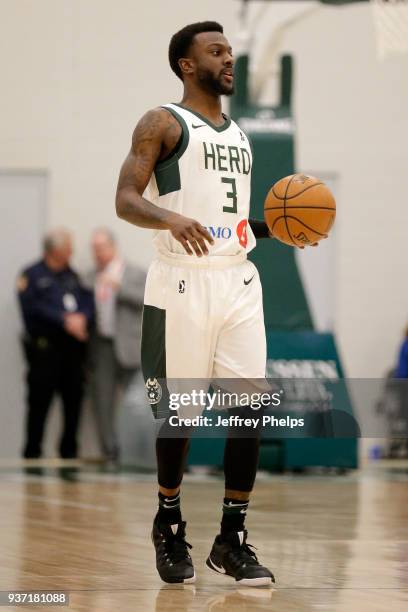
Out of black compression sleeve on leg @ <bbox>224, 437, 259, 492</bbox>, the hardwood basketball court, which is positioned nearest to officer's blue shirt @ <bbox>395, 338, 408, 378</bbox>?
the hardwood basketball court

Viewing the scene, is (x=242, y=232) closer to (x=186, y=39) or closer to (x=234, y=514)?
(x=186, y=39)

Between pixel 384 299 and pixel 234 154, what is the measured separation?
→ 28.0 feet

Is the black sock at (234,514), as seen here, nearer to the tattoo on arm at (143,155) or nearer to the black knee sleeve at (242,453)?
the black knee sleeve at (242,453)

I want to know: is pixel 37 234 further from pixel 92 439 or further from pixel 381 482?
pixel 381 482

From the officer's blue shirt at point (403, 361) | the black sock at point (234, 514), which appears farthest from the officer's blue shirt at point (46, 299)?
the black sock at point (234, 514)

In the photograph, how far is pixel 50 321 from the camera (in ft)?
37.5

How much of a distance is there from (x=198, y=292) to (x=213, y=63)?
82cm

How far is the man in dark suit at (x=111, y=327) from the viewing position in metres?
11.8

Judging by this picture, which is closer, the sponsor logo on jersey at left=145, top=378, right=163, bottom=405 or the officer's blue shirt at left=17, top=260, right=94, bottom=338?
the sponsor logo on jersey at left=145, top=378, right=163, bottom=405

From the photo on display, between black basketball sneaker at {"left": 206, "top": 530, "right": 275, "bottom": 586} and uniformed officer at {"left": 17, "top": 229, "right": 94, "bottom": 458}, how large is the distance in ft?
22.9

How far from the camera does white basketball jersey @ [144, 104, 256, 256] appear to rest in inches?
177

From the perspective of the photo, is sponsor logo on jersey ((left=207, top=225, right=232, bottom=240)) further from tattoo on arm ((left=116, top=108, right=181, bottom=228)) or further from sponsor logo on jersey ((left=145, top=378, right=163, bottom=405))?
sponsor logo on jersey ((left=145, top=378, right=163, bottom=405))

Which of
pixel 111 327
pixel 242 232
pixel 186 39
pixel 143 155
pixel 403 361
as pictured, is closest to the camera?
pixel 143 155

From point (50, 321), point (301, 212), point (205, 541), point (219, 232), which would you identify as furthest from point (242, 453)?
point (50, 321)
